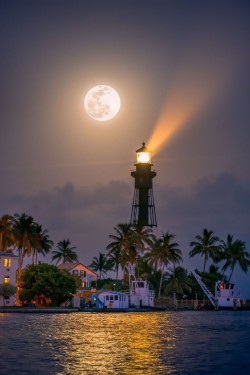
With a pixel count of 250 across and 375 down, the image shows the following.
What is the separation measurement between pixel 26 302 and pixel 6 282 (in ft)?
17.1

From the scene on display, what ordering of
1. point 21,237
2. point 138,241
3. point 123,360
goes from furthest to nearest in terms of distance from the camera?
point 138,241 → point 21,237 → point 123,360

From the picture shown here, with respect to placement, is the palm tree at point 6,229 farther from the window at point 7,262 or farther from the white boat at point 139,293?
the white boat at point 139,293

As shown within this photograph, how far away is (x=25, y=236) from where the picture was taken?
111812 millimetres

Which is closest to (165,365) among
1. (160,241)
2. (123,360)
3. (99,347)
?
(123,360)

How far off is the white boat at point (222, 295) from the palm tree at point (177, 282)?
279cm

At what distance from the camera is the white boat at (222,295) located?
122 meters

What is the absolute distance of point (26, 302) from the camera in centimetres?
10569

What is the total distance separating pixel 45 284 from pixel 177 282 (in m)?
35.2

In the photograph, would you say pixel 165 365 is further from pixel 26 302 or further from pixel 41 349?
pixel 26 302

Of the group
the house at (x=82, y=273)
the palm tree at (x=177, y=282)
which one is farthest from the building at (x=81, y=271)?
the palm tree at (x=177, y=282)

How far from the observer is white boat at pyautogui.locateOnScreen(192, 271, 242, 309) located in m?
122

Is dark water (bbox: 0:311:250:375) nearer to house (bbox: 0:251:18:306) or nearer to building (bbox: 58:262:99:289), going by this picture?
house (bbox: 0:251:18:306)

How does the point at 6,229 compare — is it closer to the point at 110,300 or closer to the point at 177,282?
the point at 110,300

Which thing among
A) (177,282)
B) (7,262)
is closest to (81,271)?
(177,282)
